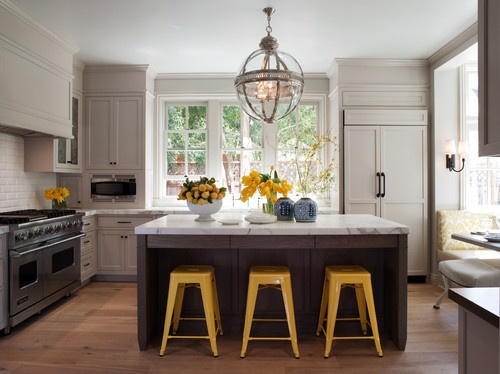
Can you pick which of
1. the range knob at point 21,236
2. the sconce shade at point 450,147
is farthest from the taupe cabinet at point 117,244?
the sconce shade at point 450,147

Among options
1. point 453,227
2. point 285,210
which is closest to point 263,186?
point 285,210

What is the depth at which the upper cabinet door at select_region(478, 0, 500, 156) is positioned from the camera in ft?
3.75

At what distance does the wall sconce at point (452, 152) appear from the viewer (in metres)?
4.36

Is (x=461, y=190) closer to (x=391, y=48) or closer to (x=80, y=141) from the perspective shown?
(x=391, y=48)

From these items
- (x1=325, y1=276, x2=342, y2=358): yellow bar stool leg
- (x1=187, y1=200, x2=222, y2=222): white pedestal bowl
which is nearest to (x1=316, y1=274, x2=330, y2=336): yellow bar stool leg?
(x1=325, y1=276, x2=342, y2=358): yellow bar stool leg

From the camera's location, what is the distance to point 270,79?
2496 millimetres

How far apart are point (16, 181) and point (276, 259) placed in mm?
3019

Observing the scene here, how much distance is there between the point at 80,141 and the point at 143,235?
2.75 m

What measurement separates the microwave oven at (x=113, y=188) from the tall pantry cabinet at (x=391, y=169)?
2.75 m

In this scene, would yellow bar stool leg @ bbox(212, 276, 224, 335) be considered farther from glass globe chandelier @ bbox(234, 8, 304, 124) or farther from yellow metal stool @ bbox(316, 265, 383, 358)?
glass globe chandelier @ bbox(234, 8, 304, 124)

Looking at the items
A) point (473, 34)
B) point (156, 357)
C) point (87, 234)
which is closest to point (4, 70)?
point (87, 234)

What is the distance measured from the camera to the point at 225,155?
17.6ft

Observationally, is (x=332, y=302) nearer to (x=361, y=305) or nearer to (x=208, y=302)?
(x=361, y=305)

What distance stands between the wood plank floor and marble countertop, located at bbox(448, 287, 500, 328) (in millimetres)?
1355
